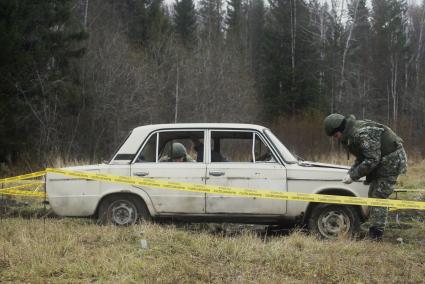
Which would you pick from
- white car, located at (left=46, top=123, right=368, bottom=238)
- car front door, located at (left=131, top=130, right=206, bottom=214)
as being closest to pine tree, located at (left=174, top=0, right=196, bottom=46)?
car front door, located at (left=131, top=130, right=206, bottom=214)

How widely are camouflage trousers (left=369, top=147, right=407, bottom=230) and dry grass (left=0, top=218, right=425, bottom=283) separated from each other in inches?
16.1

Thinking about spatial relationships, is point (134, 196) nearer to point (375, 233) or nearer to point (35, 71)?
point (375, 233)

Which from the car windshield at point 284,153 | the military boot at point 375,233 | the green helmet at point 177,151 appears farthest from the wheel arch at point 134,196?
the military boot at point 375,233

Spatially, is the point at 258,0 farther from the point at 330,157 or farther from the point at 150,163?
the point at 150,163

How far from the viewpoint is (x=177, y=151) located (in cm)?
799

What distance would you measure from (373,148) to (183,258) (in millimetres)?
2967

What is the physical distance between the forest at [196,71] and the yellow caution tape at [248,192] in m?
13.8

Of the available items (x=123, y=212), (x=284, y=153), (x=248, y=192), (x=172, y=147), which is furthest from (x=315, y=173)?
(x=123, y=212)

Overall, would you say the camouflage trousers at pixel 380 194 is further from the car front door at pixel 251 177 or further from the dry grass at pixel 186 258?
the car front door at pixel 251 177

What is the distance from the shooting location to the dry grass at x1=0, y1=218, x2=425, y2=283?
5203mm

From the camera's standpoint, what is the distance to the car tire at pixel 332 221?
7304 mm

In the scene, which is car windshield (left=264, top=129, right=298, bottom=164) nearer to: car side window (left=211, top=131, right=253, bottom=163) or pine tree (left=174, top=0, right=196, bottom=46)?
car side window (left=211, top=131, right=253, bottom=163)

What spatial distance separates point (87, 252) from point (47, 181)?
222 centimetres

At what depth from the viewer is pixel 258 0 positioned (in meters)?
58.1
